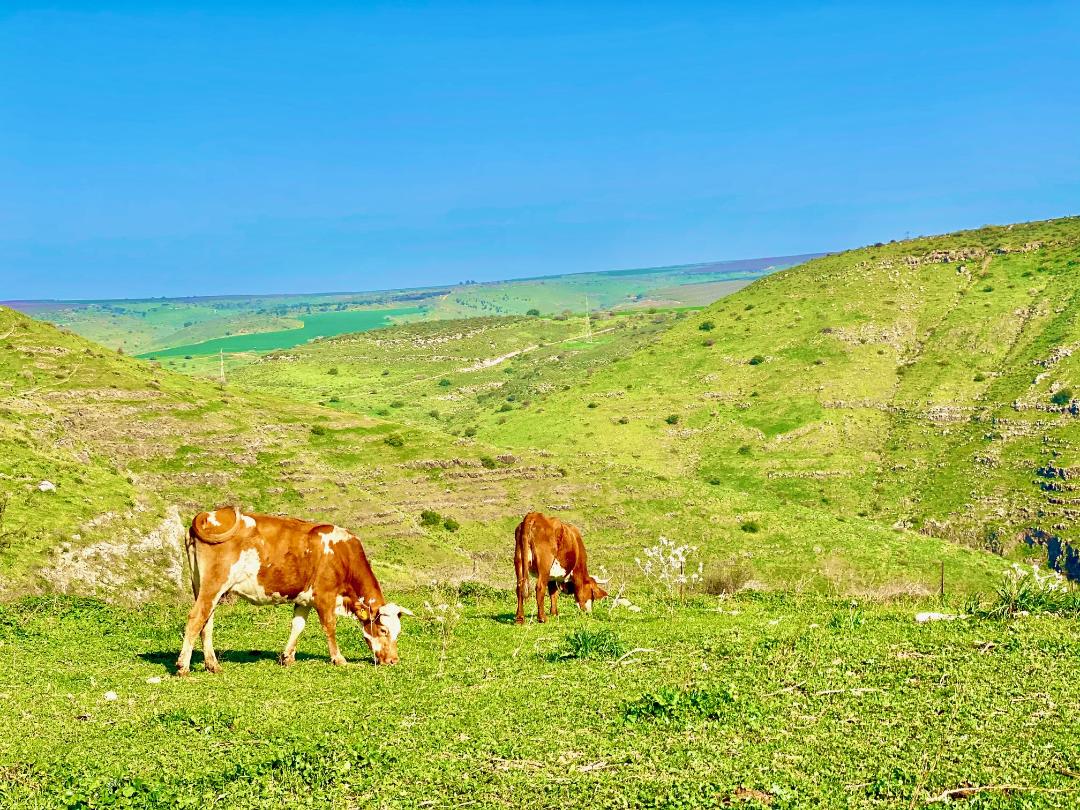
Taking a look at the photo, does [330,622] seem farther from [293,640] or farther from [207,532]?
[207,532]

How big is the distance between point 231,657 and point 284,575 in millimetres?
2995

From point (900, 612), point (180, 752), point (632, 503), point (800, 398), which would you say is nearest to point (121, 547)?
point (180, 752)

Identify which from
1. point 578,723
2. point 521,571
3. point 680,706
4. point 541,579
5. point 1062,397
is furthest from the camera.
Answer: point 1062,397

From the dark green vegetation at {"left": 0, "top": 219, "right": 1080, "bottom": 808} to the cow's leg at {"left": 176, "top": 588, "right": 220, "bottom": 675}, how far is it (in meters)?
0.64

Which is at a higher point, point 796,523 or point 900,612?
point 900,612

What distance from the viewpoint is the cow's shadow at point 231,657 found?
2081cm

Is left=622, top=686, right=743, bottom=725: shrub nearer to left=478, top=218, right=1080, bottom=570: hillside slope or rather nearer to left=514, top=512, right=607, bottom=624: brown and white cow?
left=514, top=512, right=607, bottom=624: brown and white cow

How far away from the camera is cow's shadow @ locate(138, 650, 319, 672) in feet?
68.3

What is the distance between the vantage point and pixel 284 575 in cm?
2027

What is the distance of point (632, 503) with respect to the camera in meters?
88.9

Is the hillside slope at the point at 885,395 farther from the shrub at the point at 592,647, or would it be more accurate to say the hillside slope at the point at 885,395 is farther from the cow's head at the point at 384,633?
the cow's head at the point at 384,633

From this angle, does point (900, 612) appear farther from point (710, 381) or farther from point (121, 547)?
point (710, 381)

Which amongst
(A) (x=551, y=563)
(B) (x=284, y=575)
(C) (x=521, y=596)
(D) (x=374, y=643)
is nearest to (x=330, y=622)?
(D) (x=374, y=643)

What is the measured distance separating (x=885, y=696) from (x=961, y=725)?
155 centimetres
